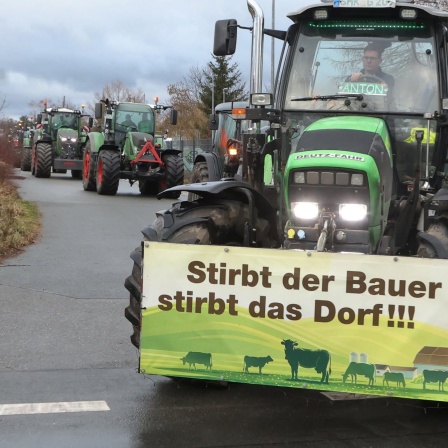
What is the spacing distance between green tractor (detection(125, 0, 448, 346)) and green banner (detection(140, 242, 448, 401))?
0.63 metres

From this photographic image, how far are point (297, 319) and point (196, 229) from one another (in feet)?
4.09

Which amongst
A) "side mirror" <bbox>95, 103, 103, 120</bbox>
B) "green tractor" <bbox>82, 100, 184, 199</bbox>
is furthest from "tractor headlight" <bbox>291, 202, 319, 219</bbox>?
"side mirror" <bbox>95, 103, 103, 120</bbox>

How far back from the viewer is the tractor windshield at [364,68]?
6.32 meters

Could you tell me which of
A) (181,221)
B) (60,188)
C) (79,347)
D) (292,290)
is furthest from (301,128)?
(60,188)

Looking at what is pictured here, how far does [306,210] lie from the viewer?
5.53 m

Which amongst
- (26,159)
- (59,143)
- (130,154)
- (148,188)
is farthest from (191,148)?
(130,154)

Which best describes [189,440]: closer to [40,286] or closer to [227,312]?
[227,312]

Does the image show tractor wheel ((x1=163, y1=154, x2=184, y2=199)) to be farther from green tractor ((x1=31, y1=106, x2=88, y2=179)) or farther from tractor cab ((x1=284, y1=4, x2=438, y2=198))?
tractor cab ((x1=284, y1=4, x2=438, y2=198))

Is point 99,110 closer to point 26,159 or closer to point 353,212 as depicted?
point 26,159

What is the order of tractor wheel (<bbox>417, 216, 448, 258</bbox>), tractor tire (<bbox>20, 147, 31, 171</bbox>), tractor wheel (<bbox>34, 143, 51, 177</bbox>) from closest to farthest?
tractor wheel (<bbox>417, 216, 448, 258</bbox>)
tractor wheel (<bbox>34, 143, 51, 177</bbox>)
tractor tire (<bbox>20, 147, 31, 171</bbox>)

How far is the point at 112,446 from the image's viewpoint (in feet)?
15.3

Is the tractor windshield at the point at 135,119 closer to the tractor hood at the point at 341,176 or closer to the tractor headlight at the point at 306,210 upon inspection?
the tractor hood at the point at 341,176

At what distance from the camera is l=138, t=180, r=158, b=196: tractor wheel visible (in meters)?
24.5

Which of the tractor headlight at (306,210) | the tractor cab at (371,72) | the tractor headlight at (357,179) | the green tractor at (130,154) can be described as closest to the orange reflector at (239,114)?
the tractor cab at (371,72)
